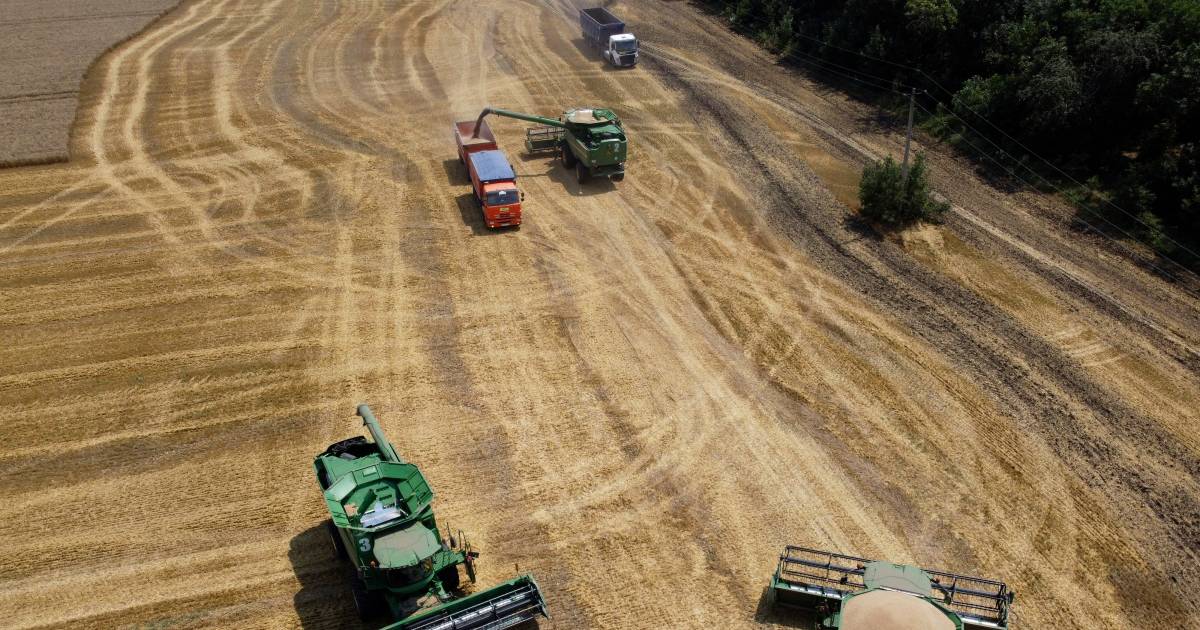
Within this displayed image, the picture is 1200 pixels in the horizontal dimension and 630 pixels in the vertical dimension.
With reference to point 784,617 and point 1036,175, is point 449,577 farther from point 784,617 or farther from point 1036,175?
point 1036,175

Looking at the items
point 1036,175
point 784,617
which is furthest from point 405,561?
point 1036,175

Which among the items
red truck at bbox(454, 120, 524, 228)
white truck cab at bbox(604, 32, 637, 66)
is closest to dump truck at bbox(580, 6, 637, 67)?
white truck cab at bbox(604, 32, 637, 66)

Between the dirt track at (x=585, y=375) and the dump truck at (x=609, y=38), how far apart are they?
311 inches

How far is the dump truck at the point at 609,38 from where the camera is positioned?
45.0m

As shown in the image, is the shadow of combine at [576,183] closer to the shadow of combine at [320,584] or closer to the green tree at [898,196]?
the green tree at [898,196]

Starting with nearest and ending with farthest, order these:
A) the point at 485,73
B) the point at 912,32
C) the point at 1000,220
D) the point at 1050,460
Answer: the point at 1050,460
the point at 1000,220
the point at 912,32
the point at 485,73

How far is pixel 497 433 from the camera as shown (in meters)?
21.9

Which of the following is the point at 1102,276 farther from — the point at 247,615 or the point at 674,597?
the point at 247,615

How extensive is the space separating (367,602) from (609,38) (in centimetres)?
3697

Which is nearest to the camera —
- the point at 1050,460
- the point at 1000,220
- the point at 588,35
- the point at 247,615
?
the point at 247,615

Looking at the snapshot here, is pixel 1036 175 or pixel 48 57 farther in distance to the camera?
pixel 48 57

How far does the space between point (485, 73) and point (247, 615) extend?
34816 millimetres

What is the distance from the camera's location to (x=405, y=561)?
14.9 meters

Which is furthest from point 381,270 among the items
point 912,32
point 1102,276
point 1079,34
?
point 1079,34
